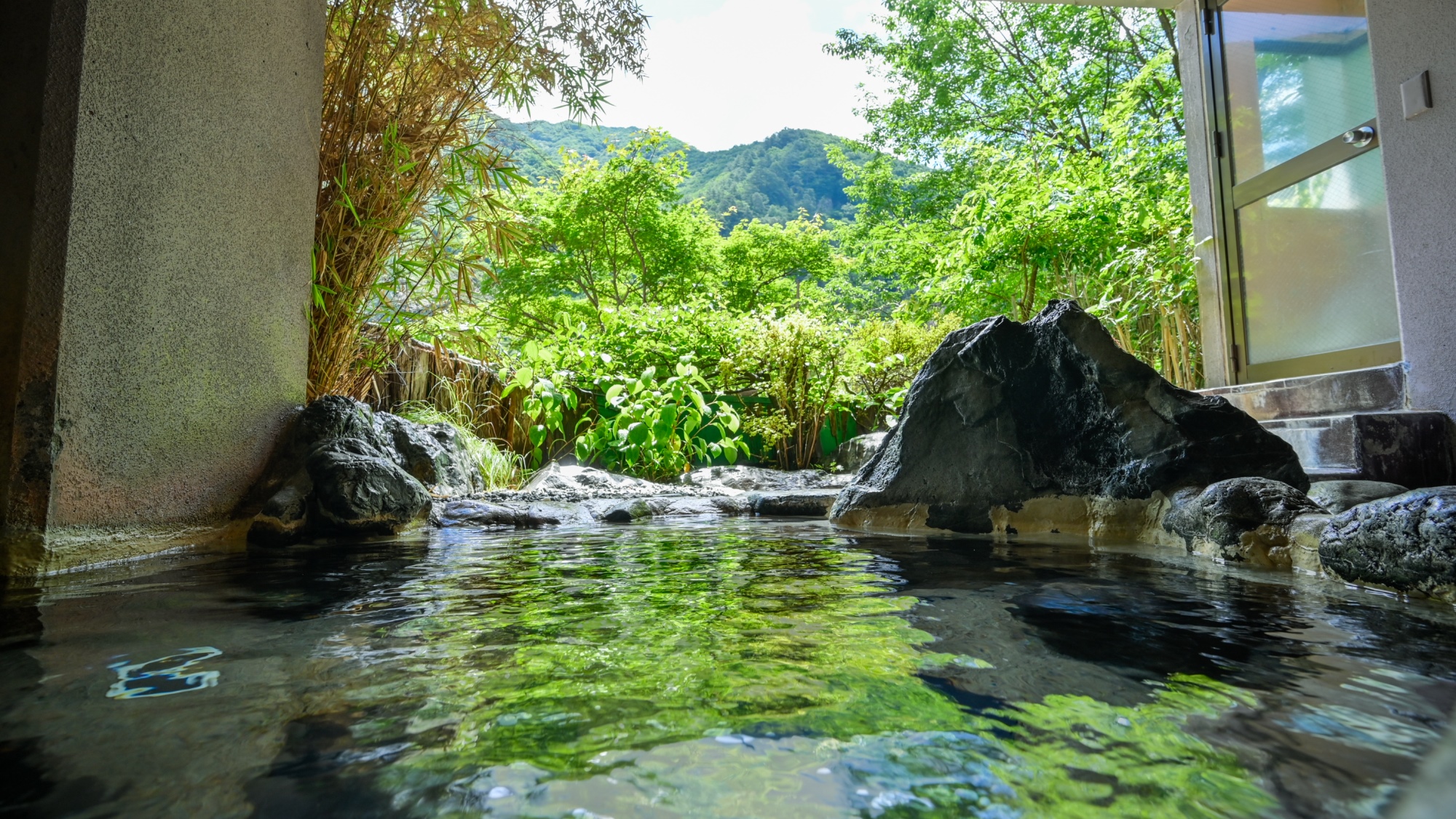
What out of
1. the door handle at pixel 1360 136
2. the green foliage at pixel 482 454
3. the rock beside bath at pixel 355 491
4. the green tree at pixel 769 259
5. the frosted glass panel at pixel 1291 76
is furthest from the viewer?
the green tree at pixel 769 259

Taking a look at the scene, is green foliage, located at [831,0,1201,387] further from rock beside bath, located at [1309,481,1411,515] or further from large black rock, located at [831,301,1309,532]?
rock beside bath, located at [1309,481,1411,515]

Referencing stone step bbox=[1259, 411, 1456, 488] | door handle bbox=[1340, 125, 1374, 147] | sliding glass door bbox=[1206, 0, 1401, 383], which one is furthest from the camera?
sliding glass door bbox=[1206, 0, 1401, 383]

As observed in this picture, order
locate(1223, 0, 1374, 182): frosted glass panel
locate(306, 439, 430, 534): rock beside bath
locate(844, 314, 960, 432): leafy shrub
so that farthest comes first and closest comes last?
1. locate(844, 314, 960, 432): leafy shrub
2. locate(1223, 0, 1374, 182): frosted glass panel
3. locate(306, 439, 430, 534): rock beside bath

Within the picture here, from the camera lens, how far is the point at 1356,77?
14.4 feet

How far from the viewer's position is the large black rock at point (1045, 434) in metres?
3.06

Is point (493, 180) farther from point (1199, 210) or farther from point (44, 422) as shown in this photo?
point (1199, 210)

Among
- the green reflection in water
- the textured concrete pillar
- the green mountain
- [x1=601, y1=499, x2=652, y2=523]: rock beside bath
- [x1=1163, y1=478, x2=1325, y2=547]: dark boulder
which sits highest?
the green mountain

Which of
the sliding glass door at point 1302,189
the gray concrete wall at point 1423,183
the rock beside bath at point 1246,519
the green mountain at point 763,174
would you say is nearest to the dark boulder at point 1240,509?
the rock beside bath at point 1246,519

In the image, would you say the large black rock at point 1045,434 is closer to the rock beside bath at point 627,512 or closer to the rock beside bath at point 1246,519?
the rock beside bath at point 1246,519

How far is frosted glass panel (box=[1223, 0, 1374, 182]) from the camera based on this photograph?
445cm

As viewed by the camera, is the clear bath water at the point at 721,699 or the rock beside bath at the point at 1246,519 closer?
the clear bath water at the point at 721,699

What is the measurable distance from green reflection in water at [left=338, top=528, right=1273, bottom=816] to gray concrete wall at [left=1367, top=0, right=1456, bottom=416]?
348cm

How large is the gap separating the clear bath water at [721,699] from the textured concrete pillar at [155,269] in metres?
0.48

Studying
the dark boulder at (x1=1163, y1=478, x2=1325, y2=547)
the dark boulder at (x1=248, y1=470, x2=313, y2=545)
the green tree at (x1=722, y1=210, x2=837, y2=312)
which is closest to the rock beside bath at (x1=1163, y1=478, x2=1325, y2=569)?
the dark boulder at (x1=1163, y1=478, x2=1325, y2=547)
